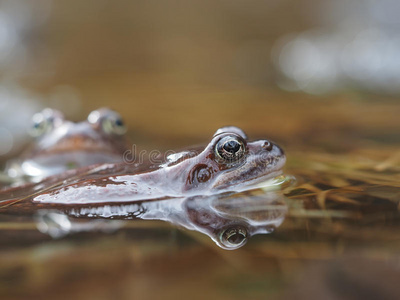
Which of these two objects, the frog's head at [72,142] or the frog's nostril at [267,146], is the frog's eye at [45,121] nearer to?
the frog's head at [72,142]

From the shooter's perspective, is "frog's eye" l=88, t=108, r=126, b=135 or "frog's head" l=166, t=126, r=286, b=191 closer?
"frog's head" l=166, t=126, r=286, b=191

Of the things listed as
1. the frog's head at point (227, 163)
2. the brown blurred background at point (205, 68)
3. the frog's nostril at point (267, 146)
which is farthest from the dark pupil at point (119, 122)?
the frog's nostril at point (267, 146)

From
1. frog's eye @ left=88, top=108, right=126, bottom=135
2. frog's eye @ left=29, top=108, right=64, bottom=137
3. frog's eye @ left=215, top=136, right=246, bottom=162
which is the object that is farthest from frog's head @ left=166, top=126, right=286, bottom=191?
frog's eye @ left=29, top=108, right=64, bottom=137

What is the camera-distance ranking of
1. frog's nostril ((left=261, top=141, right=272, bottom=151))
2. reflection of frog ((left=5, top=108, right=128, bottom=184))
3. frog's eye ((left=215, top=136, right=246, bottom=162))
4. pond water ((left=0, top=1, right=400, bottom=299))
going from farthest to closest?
reflection of frog ((left=5, top=108, right=128, bottom=184)) → frog's nostril ((left=261, top=141, right=272, bottom=151)) → frog's eye ((left=215, top=136, right=246, bottom=162)) → pond water ((left=0, top=1, right=400, bottom=299))

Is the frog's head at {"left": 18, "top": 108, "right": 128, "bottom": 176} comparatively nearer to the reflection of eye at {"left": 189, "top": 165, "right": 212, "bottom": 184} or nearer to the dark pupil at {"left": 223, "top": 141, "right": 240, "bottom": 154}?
the reflection of eye at {"left": 189, "top": 165, "right": 212, "bottom": 184}

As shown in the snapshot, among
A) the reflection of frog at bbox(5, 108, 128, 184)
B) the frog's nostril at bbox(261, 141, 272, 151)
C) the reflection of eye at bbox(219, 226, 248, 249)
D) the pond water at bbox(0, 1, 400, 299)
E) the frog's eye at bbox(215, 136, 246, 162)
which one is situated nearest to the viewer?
the pond water at bbox(0, 1, 400, 299)

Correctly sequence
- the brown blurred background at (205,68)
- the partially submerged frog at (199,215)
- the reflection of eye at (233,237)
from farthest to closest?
the brown blurred background at (205,68) → the partially submerged frog at (199,215) → the reflection of eye at (233,237)

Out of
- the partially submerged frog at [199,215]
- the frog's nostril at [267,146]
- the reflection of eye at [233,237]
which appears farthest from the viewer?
the frog's nostril at [267,146]

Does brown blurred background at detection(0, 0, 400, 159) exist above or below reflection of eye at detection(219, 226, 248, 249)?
above

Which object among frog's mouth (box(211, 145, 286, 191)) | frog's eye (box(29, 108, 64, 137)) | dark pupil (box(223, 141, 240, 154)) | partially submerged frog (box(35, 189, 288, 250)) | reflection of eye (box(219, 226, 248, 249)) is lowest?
reflection of eye (box(219, 226, 248, 249))

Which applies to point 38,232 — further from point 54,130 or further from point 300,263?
point 54,130
